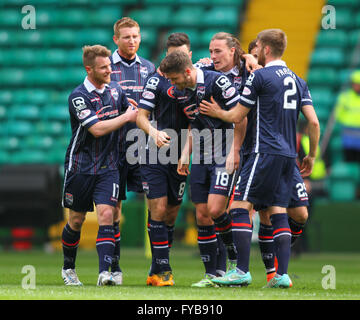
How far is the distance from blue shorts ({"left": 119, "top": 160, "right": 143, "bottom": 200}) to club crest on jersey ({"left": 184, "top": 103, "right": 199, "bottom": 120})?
0.76 meters

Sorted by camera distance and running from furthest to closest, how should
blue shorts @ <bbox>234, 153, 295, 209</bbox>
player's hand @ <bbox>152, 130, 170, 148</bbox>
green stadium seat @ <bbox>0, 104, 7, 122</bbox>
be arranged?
green stadium seat @ <bbox>0, 104, 7, 122</bbox>
player's hand @ <bbox>152, 130, 170, 148</bbox>
blue shorts @ <bbox>234, 153, 295, 209</bbox>

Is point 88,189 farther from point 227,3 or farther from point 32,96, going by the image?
point 227,3

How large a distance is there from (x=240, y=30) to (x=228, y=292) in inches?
483

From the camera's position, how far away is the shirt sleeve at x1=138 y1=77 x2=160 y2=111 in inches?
250

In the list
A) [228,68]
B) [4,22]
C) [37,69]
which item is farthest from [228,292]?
[4,22]

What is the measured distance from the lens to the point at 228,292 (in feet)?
17.7

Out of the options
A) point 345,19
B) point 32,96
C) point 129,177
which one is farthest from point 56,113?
point 129,177

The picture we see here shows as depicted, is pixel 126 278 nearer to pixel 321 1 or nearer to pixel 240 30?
pixel 240 30

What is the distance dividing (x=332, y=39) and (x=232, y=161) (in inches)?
428

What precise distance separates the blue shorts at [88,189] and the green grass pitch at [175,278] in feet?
2.08

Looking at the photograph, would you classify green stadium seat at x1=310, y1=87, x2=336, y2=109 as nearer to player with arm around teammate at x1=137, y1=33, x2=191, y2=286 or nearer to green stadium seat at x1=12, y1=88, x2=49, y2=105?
green stadium seat at x1=12, y1=88, x2=49, y2=105

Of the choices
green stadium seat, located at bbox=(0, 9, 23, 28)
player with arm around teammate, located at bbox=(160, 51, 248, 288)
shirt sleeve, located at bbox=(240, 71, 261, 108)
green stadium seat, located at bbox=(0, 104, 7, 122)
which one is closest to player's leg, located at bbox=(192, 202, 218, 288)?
player with arm around teammate, located at bbox=(160, 51, 248, 288)
